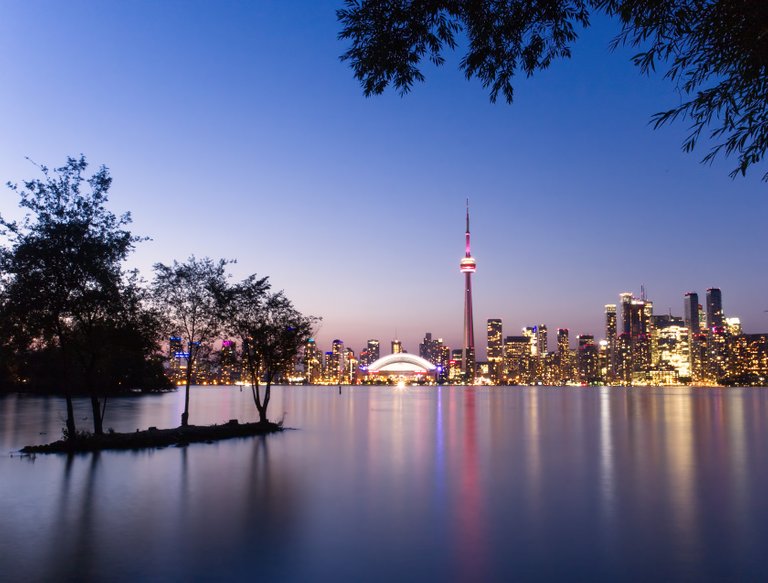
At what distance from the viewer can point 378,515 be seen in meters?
21.0

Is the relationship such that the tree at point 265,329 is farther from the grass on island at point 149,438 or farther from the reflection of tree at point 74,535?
the reflection of tree at point 74,535

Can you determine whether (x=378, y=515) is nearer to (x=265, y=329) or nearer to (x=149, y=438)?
(x=149, y=438)

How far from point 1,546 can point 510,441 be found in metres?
39.0

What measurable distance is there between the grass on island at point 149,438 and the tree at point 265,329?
3688 mm

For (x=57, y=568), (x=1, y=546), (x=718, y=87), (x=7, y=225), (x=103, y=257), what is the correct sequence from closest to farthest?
(x=718, y=87) → (x=57, y=568) → (x=1, y=546) → (x=7, y=225) → (x=103, y=257)

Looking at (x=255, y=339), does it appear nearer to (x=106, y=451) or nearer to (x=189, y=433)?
(x=189, y=433)

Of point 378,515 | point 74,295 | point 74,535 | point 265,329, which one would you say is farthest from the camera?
point 265,329

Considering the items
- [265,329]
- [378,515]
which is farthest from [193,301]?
[378,515]

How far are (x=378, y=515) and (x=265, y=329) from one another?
1158 inches

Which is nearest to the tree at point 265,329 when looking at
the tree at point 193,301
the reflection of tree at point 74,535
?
the tree at point 193,301

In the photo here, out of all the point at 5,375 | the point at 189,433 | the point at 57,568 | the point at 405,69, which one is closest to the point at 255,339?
the point at 189,433

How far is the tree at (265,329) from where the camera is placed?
4747 cm

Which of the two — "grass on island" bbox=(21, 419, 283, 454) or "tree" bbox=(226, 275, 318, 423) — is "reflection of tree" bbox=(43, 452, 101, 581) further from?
"tree" bbox=(226, 275, 318, 423)

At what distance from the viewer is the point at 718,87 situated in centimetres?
773
